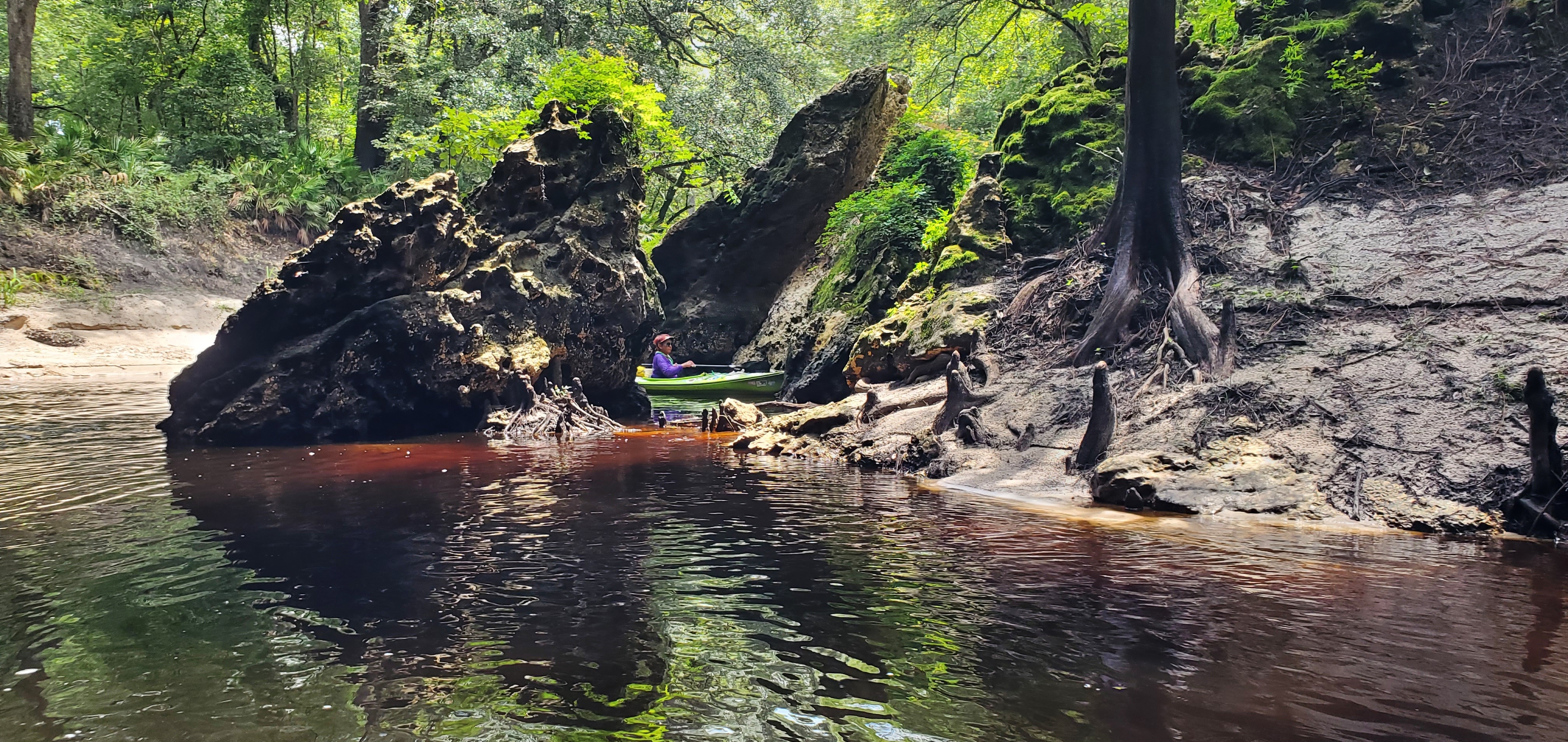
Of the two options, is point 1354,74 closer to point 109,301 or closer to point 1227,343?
point 1227,343

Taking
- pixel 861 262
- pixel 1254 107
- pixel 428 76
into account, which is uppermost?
pixel 428 76

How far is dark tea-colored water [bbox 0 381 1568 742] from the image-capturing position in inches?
141

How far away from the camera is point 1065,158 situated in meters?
14.5

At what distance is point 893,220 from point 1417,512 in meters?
11.2

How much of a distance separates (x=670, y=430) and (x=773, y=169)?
10.5m

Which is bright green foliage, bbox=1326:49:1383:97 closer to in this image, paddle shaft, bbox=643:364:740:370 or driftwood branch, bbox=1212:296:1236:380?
driftwood branch, bbox=1212:296:1236:380

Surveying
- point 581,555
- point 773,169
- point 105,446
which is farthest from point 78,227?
point 581,555

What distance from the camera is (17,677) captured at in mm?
3912

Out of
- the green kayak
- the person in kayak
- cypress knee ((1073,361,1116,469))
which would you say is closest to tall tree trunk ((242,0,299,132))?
the green kayak

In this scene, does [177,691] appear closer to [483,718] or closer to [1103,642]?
[483,718]

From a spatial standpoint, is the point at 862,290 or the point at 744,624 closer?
the point at 744,624

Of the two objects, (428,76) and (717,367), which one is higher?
(428,76)

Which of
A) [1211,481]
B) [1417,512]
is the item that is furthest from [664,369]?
[1417,512]

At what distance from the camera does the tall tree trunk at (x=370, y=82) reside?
26391 millimetres
